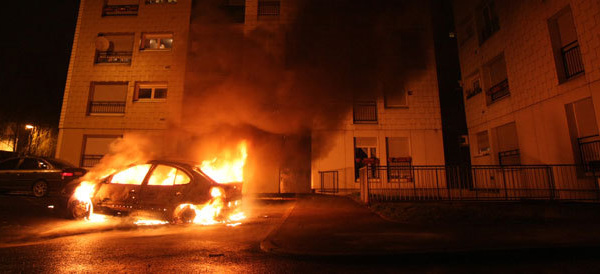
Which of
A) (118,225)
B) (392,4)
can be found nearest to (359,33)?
(392,4)


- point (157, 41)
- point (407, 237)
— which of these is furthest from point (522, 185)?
point (157, 41)

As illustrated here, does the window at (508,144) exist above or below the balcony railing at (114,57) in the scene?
below

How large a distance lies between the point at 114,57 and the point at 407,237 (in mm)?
15955

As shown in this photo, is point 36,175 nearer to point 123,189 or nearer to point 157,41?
point 123,189

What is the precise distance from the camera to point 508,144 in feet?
34.8

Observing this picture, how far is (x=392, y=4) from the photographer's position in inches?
460

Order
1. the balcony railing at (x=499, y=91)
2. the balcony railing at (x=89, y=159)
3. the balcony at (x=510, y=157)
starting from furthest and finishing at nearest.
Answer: the balcony railing at (x=89, y=159)
the balcony railing at (x=499, y=91)
the balcony at (x=510, y=157)

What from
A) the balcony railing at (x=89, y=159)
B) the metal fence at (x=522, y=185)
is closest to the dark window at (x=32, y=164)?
the balcony railing at (x=89, y=159)

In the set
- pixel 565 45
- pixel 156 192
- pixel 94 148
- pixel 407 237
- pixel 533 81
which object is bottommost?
pixel 407 237

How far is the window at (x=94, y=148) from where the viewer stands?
1369cm

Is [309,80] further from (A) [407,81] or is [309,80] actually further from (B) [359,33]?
(A) [407,81]

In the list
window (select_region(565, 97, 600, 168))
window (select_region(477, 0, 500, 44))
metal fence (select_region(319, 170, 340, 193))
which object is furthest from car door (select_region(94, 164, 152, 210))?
window (select_region(477, 0, 500, 44))

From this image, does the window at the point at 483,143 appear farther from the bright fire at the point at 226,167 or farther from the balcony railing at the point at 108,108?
the balcony railing at the point at 108,108

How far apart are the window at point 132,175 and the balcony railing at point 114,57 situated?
1124cm
